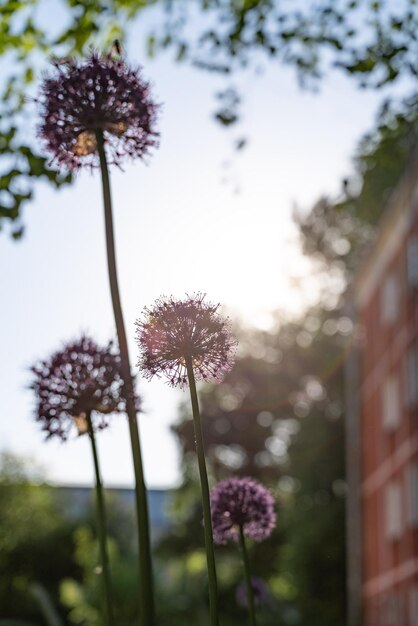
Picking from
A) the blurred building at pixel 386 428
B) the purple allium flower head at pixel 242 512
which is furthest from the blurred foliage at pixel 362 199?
the purple allium flower head at pixel 242 512

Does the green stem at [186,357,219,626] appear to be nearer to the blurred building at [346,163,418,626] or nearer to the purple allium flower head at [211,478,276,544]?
the purple allium flower head at [211,478,276,544]

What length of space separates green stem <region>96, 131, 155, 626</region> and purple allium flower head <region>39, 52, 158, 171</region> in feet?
0.24

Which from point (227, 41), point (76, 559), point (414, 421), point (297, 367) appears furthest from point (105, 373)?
point (76, 559)

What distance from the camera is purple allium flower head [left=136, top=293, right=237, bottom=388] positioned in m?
2.44

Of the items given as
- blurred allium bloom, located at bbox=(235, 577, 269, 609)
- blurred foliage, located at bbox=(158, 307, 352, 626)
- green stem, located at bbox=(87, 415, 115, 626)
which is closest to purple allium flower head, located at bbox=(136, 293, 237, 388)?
green stem, located at bbox=(87, 415, 115, 626)

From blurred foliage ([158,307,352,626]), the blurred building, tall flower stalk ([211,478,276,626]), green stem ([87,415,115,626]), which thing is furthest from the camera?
blurred foliage ([158,307,352,626])

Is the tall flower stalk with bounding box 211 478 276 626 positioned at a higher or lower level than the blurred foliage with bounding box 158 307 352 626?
lower

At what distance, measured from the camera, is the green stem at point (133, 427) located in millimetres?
2449

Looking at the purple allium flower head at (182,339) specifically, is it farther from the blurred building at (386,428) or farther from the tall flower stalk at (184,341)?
the blurred building at (386,428)

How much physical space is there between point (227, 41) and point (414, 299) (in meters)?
26.1

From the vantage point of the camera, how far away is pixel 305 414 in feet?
157

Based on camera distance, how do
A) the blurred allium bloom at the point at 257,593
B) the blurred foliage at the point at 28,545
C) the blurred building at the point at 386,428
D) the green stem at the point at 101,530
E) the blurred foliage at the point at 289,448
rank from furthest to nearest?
the blurred foliage at the point at 28,545 → the blurred foliage at the point at 289,448 → the blurred building at the point at 386,428 → the blurred allium bloom at the point at 257,593 → the green stem at the point at 101,530

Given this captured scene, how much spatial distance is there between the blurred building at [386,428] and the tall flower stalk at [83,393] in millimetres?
27087

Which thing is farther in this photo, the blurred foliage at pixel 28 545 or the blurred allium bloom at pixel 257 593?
the blurred foliage at pixel 28 545
